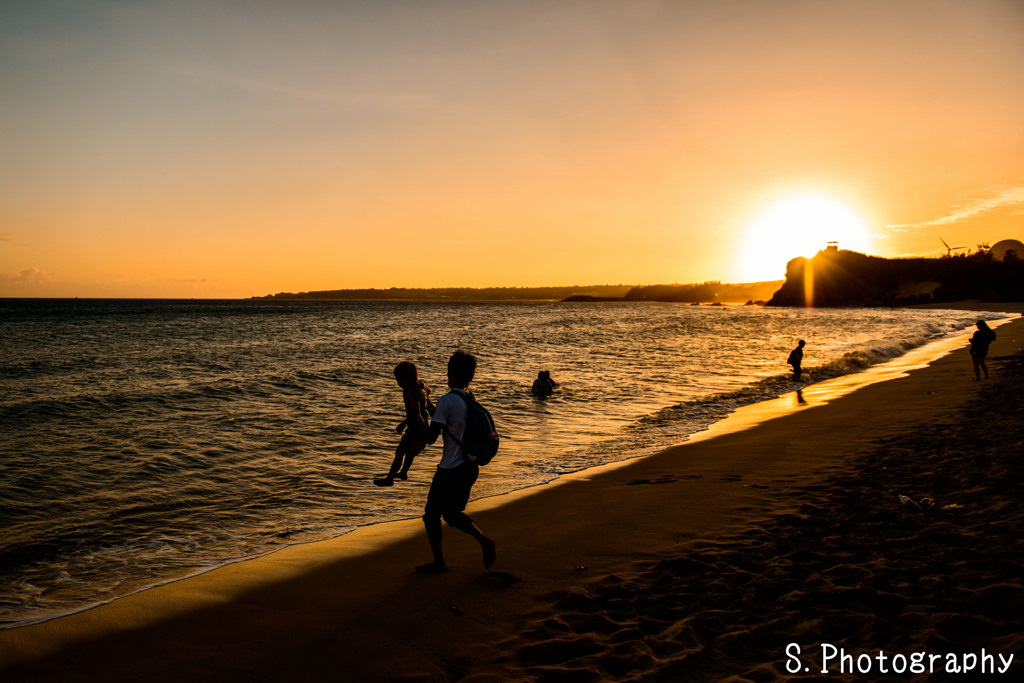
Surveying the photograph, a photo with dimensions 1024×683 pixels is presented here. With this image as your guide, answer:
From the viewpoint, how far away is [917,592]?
14.4ft

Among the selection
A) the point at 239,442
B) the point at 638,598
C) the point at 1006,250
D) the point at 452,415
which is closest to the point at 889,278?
the point at 1006,250

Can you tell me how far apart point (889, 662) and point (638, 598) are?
1851 millimetres

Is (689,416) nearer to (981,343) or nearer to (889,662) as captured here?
(981,343)

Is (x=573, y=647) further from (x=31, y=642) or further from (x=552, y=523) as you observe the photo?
(x=31, y=642)

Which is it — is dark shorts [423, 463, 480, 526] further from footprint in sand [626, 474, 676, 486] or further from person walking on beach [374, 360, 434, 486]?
footprint in sand [626, 474, 676, 486]

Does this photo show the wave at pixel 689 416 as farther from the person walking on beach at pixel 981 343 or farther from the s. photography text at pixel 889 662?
the s. photography text at pixel 889 662

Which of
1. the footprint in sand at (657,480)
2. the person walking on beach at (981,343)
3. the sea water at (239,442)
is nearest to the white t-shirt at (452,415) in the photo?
the sea water at (239,442)

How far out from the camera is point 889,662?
143 inches

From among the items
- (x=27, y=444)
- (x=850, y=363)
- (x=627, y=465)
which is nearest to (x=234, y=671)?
(x=627, y=465)

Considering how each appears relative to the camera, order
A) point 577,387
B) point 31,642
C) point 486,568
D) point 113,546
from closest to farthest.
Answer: point 31,642, point 486,568, point 113,546, point 577,387

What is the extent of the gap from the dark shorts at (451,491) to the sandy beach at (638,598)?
2.38ft

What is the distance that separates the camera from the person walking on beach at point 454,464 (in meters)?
5.12

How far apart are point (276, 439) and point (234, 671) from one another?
9.65m

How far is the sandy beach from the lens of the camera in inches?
154
